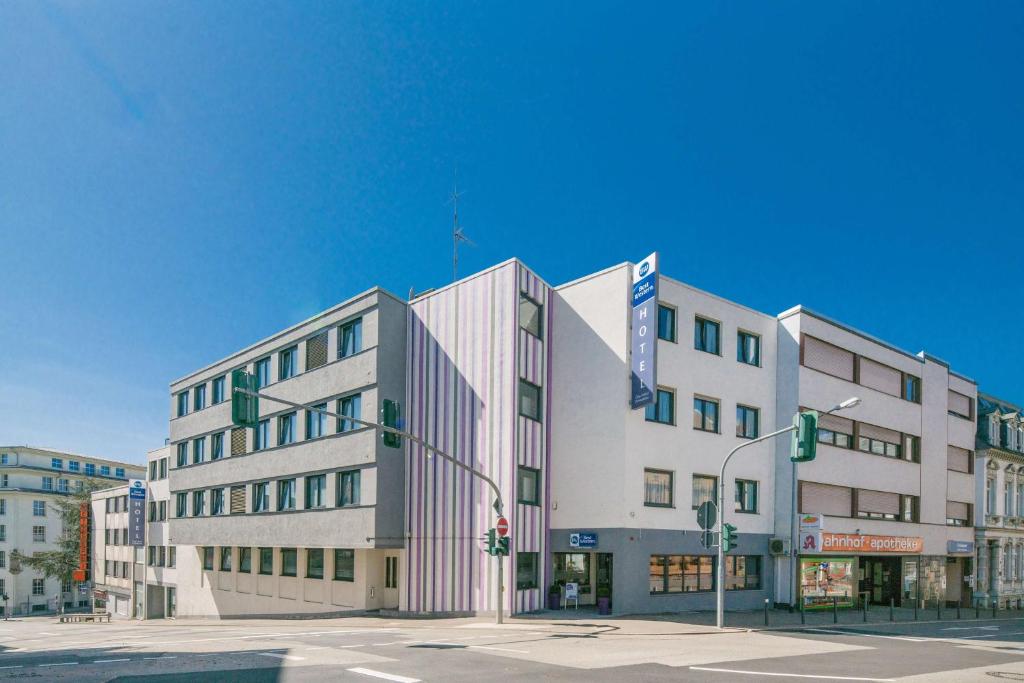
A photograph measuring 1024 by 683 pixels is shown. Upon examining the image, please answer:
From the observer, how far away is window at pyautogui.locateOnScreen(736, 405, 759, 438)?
32219mm

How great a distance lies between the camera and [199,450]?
46.4 m

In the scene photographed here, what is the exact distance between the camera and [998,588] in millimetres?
45188

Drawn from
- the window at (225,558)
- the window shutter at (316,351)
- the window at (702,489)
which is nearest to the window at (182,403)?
the window at (225,558)

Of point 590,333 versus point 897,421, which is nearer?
point 590,333

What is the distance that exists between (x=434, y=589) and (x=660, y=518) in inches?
334

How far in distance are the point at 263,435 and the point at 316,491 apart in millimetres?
6454

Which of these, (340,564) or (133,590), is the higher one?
(340,564)

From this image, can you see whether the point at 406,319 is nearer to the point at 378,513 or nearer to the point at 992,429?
the point at 378,513

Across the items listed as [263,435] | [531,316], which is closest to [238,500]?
[263,435]

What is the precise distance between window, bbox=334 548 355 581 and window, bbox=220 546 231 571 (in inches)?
487

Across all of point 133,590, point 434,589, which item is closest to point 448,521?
point 434,589

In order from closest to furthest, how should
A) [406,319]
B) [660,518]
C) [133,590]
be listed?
[660,518]
[406,319]
[133,590]

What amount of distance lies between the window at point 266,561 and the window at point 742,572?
70.2 feet

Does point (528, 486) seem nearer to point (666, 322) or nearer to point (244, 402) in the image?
point (666, 322)
